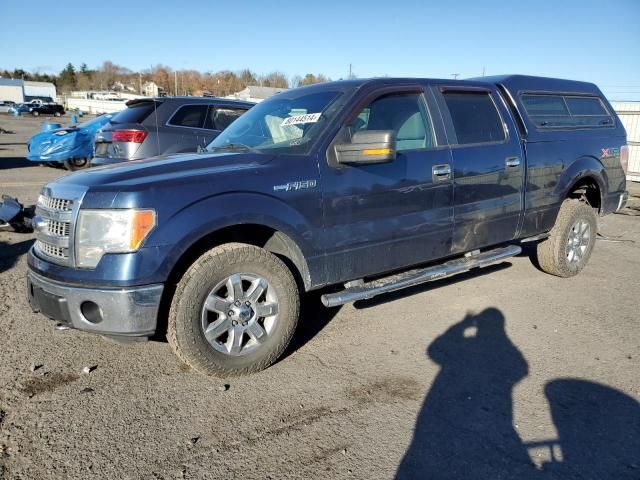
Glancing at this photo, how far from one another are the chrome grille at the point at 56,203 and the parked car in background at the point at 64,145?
10.1m

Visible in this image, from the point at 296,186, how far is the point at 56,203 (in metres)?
1.52

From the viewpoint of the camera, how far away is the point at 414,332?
13.5ft

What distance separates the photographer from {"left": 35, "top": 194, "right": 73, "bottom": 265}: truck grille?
3.09 metres

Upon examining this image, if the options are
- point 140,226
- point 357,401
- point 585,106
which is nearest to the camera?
point 140,226

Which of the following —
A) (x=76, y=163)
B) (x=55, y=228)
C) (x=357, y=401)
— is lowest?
(x=357, y=401)

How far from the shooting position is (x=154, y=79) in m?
103

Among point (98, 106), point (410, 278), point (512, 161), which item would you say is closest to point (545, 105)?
point (512, 161)

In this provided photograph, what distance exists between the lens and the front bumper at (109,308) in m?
2.92

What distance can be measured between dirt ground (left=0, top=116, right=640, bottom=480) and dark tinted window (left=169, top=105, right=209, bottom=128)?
14.2 ft

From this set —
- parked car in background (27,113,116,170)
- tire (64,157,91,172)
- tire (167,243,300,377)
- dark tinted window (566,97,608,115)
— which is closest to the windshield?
tire (167,243,300,377)

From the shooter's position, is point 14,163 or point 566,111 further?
point 14,163

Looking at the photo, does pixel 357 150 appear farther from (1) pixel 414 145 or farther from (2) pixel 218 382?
(2) pixel 218 382

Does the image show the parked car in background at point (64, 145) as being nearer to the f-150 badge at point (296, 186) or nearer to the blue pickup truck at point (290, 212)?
the blue pickup truck at point (290, 212)

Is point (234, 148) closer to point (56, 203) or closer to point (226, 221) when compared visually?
point (226, 221)
